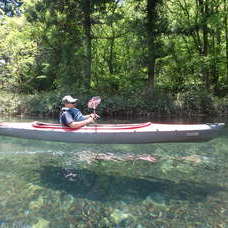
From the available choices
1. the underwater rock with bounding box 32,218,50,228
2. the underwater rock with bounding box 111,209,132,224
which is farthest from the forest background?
the underwater rock with bounding box 32,218,50,228

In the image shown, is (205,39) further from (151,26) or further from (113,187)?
(113,187)

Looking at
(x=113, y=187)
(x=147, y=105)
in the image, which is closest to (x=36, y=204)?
A: (x=113, y=187)

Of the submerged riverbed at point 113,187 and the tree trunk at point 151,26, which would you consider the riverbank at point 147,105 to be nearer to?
the tree trunk at point 151,26

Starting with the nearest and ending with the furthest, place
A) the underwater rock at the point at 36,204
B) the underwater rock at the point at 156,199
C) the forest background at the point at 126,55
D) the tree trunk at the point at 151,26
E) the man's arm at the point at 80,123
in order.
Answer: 1. the underwater rock at the point at 36,204
2. the underwater rock at the point at 156,199
3. the man's arm at the point at 80,123
4. the forest background at the point at 126,55
5. the tree trunk at the point at 151,26

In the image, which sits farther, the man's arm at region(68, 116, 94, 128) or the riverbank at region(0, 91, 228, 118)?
the riverbank at region(0, 91, 228, 118)

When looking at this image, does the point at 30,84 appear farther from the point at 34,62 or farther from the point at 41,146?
the point at 41,146

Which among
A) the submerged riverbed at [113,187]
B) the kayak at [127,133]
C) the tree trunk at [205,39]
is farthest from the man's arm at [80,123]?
the tree trunk at [205,39]

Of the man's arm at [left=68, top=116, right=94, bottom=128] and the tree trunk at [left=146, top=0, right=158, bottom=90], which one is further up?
the tree trunk at [left=146, top=0, right=158, bottom=90]

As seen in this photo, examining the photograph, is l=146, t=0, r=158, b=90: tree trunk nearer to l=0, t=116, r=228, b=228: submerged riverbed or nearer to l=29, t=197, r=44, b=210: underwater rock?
l=0, t=116, r=228, b=228: submerged riverbed

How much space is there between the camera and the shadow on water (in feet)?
16.5

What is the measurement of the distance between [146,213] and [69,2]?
631 inches

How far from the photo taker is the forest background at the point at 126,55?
16.6m

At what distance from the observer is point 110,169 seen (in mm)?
6578

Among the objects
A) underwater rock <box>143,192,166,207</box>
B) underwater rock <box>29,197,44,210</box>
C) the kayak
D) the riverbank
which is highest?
the riverbank
